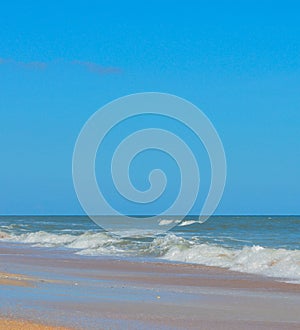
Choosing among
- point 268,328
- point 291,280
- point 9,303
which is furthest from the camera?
point 291,280

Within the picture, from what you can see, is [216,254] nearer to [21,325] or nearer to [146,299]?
[146,299]

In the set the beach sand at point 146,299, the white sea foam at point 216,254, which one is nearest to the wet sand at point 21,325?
the beach sand at point 146,299

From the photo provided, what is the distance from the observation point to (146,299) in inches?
513

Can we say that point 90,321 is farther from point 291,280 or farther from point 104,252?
point 104,252

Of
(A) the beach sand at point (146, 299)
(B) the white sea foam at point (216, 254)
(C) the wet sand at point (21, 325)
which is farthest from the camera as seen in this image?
(B) the white sea foam at point (216, 254)

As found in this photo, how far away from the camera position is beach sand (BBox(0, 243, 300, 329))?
33.6ft

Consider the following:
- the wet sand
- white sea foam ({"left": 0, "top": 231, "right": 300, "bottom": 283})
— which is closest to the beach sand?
the wet sand

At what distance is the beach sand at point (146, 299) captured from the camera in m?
10.2

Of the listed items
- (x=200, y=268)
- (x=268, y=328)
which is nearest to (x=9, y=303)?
(x=268, y=328)

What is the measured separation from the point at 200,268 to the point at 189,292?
25.2 ft

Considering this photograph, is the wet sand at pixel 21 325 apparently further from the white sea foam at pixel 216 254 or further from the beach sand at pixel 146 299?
the white sea foam at pixel 216 254

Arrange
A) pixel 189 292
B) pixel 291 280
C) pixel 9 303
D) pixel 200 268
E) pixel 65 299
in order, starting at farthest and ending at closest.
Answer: pixel 200 268
pixel 291 280
pixel 189 292
pixel 65 299
pixel 9 303

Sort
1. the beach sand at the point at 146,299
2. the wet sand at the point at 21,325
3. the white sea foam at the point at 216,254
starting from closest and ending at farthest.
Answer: the wet sand at the point at 21,325, the beach sand at the point at 146,299, the white sea foam at the point at 216,254

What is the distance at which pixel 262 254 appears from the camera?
23328 mm
